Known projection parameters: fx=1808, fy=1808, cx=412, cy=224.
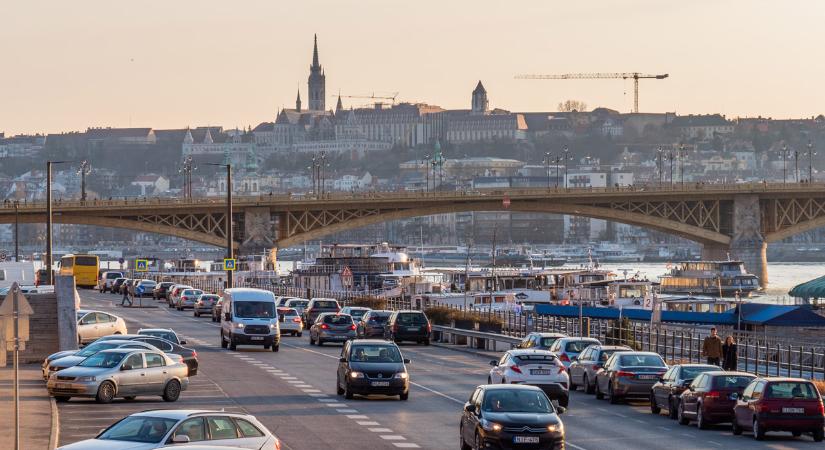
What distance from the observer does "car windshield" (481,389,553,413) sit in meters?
30.7

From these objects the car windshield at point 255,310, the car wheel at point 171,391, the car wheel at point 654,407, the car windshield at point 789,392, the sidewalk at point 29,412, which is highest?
the car windshield at point 255,310

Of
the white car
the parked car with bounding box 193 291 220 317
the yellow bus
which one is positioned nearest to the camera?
the white car

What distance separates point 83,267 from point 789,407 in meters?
104

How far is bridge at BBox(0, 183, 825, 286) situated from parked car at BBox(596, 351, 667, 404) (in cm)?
8830

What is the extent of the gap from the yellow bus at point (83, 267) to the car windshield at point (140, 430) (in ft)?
351

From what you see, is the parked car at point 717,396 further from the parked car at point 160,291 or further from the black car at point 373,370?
the parked car at point 160,291

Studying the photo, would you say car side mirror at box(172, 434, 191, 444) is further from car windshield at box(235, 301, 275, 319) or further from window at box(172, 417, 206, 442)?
car windshield at box(235, 301, 275, 319)

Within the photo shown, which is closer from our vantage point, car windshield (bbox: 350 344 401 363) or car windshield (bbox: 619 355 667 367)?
car windshield (bbox: 350 344 401 363)

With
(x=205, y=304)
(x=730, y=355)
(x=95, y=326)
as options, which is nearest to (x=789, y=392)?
(x=730, y=355)

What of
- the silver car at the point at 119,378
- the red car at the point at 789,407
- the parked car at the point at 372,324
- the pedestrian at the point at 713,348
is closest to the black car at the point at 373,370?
the silver car at the point at 119,378

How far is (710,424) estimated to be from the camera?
37438mm

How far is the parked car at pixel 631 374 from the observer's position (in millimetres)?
42562

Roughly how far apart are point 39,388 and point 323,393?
6.91 metres

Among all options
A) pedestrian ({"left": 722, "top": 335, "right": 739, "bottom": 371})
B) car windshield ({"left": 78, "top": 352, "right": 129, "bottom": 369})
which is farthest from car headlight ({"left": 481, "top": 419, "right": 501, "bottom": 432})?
pedestrian ({"left": 722, "top": 335, "right": 739, "bottom": 371})
